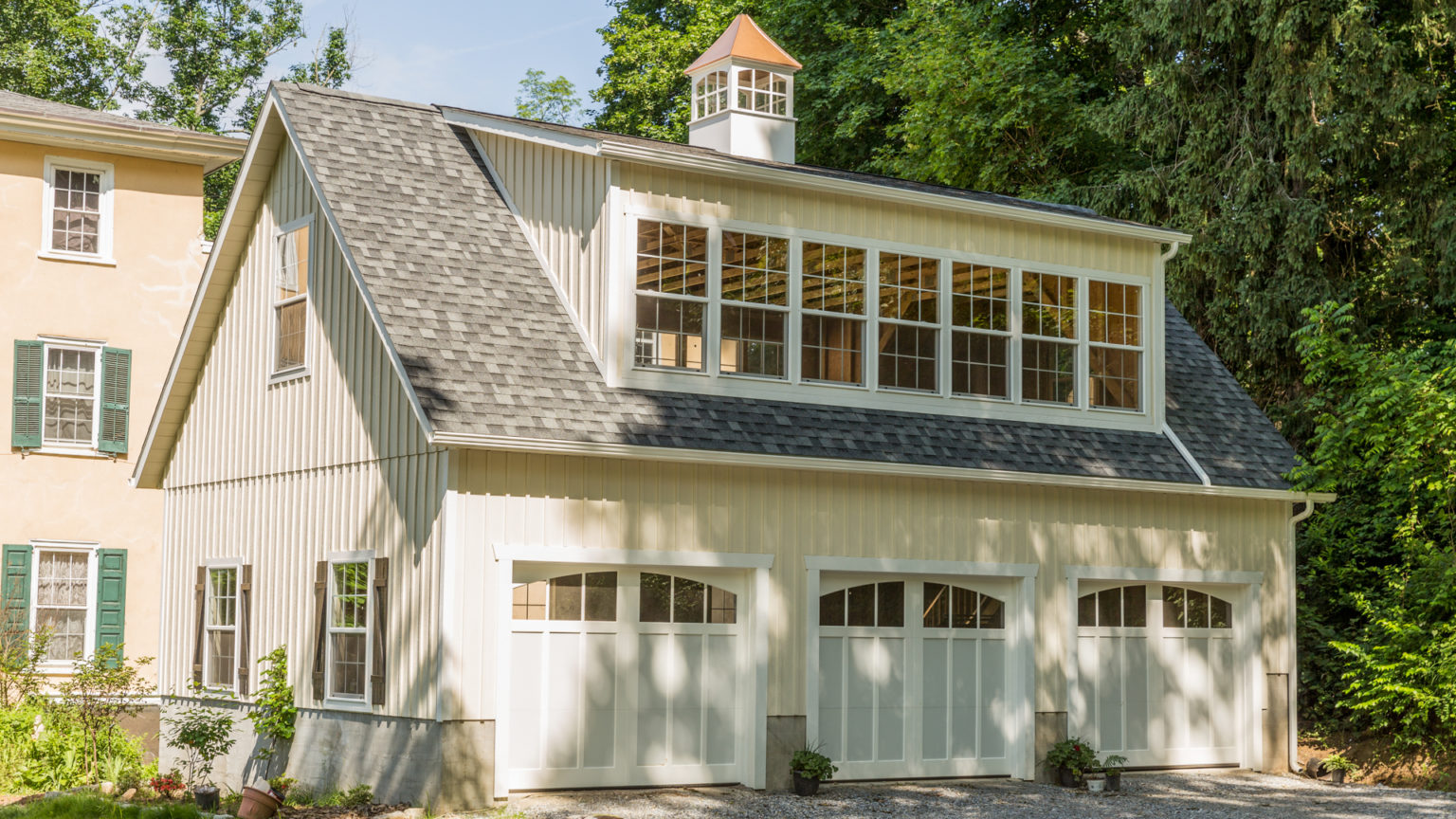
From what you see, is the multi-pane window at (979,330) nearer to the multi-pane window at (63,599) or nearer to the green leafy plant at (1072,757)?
the green leafy plant at (1072,757)

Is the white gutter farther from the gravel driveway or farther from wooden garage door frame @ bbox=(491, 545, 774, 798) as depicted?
wooden garage door frame @ bbox=(491, 545, 774, 798)

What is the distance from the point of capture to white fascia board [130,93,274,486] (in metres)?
15.6

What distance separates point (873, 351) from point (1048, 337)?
2.21 m

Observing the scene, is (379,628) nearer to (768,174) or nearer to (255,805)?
(255,805)

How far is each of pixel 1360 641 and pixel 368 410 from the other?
41.0ft

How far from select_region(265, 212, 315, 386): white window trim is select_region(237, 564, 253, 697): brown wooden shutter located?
1.99m

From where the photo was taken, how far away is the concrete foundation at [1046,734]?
15.4m

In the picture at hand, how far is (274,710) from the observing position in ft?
47.6

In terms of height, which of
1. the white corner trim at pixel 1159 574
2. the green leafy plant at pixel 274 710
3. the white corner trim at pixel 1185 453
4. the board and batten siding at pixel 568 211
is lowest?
the green leafy plant at pixel 274 710

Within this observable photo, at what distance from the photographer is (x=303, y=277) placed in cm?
1522

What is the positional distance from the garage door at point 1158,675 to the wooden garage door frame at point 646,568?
3.71m

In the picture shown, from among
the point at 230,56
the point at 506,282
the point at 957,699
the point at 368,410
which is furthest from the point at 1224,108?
the point at 230,56

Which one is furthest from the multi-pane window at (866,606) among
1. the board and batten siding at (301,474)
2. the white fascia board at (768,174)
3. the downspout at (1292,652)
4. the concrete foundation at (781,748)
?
the downspout at (1292,652)

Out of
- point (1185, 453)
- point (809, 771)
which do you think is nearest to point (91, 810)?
point (809, 771)
